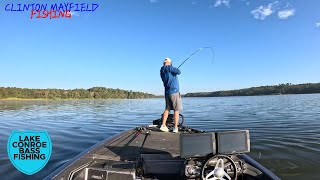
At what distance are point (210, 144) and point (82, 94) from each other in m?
126

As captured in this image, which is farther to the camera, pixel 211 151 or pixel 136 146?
pixel 136 146

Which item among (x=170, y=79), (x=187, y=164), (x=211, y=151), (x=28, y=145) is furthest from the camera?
(x=170, y=79)

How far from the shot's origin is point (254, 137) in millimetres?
11070

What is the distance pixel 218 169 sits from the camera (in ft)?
13.5

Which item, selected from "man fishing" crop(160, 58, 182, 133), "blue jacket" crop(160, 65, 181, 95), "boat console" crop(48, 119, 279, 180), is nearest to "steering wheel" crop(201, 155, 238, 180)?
"boat console" crop(48, 119, 279, 180)

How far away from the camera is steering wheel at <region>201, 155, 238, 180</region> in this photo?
4121 mm

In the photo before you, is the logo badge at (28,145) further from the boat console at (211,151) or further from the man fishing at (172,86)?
the man fishing at (172,86)

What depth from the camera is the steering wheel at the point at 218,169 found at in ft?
13.5

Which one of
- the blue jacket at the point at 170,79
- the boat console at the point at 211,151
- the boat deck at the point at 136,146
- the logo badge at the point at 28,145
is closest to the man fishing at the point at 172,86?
the blue jacket at the point at 170,79

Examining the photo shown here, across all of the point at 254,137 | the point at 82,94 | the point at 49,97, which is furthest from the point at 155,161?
the point at 82,94

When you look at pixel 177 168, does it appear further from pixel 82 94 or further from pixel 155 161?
pixel 82 94

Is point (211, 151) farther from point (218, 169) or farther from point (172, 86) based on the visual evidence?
point (172, 86)

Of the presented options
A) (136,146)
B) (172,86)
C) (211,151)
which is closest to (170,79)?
(172,86)

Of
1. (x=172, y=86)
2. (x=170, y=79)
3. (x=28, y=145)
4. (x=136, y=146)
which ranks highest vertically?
(x=170, y=79)
